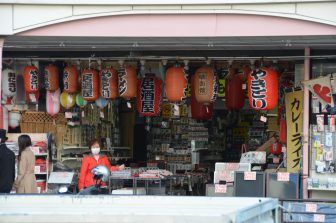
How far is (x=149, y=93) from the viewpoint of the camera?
1377 cm

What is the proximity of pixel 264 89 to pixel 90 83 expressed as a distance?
3.58 m

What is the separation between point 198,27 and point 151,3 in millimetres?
920

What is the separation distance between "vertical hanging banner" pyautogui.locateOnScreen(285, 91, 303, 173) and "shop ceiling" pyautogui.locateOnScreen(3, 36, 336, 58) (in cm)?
90

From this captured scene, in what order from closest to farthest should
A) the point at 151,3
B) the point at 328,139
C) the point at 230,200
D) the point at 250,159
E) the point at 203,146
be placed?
the point at 230,200
the point at 151,3
the point at 328,139
the point at 250,159
the point at 203,146

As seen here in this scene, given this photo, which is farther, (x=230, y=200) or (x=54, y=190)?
(x=54, y=190)

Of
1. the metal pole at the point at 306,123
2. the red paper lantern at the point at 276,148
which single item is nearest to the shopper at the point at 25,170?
the red paper lantern at the point at 276,148

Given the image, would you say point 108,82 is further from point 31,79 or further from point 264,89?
point 264,89

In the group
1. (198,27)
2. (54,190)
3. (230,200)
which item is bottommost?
(54,190)

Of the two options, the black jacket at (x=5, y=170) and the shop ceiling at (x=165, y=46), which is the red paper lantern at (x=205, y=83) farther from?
the black jacket at (x=5, y=170)

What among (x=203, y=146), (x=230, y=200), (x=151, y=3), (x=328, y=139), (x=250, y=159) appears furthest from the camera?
(x=203, y=146)

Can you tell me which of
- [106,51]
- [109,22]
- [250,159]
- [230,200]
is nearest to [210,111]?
[250,159]

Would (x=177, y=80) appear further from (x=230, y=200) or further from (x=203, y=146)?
(x=230, y=200)

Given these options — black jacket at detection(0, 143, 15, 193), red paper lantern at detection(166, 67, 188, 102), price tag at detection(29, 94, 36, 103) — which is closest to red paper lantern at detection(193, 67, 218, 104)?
red paper lantern at detection(166, 67, 188, 102)

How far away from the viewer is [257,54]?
43.8ft
